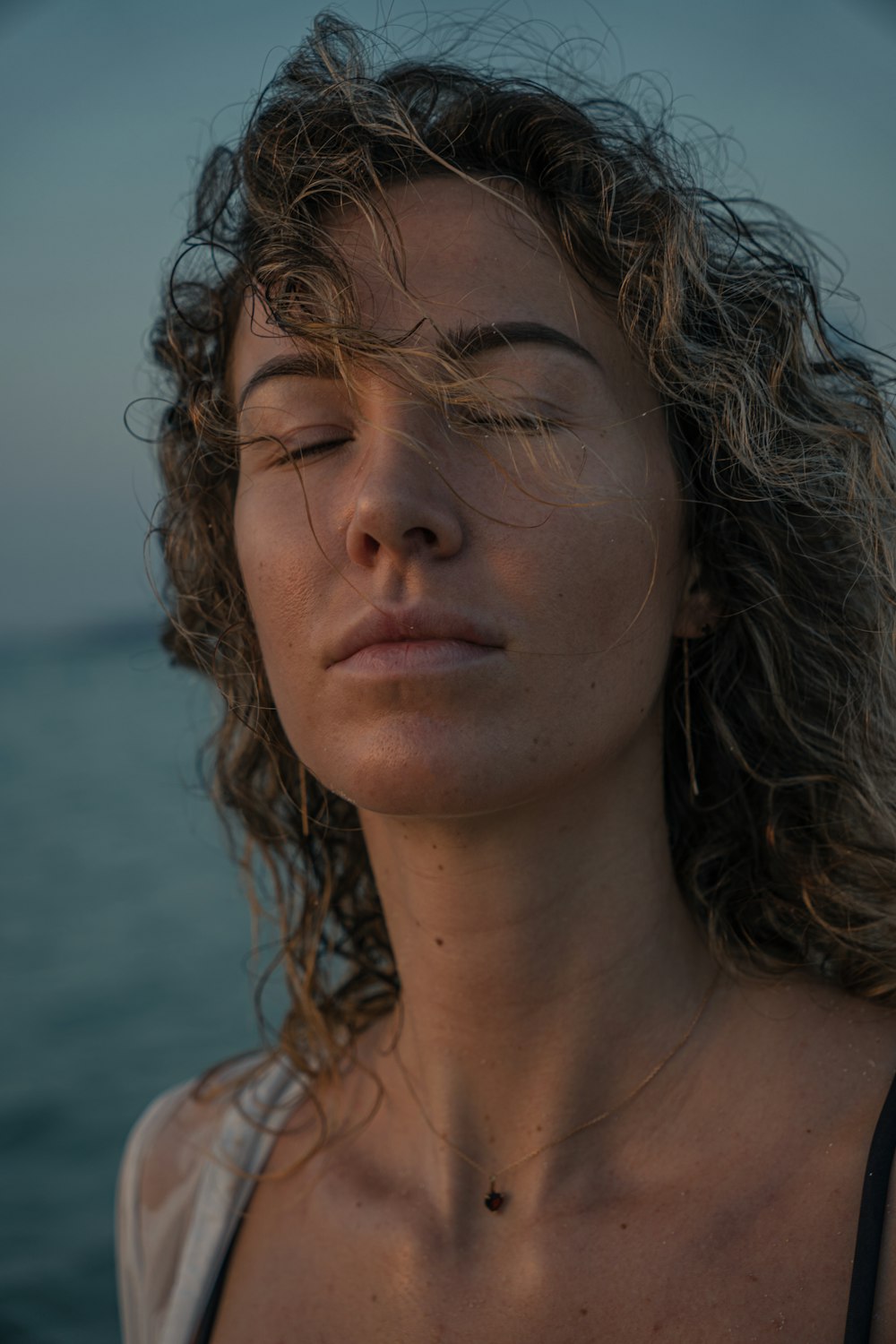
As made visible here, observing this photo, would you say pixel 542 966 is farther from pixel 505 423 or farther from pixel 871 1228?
pixel 505 423

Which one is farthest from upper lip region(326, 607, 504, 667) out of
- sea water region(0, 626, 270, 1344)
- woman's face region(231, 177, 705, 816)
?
sea water region(0, 626, 270, 1344)

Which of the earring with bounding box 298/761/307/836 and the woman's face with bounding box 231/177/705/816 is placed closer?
the woman's face with bounding box 231/177/705/816

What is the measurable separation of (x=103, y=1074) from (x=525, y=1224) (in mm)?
4164

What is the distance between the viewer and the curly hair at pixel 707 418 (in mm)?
1840

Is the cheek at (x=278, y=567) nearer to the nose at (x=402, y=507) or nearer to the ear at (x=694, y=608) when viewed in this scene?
the nose at (x=402, y=507)

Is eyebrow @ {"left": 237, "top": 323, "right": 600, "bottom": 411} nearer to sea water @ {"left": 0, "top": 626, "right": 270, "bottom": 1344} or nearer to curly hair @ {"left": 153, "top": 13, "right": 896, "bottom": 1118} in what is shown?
curly hair @ {"left": 153, "top": 13, "right": 896, "bottom": 1118}

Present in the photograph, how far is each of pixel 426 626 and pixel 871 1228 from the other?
3.37ft

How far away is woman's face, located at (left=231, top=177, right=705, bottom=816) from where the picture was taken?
5.28 ft

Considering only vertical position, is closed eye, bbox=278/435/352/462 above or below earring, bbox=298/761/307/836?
above

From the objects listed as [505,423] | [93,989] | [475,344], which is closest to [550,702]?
[505,423]

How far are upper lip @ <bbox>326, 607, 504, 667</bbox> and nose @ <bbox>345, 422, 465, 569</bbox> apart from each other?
0.07m

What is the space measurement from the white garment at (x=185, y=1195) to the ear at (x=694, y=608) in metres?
1.24

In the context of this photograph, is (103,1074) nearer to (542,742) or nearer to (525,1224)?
(525,1224)

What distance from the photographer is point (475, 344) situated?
166 cm
